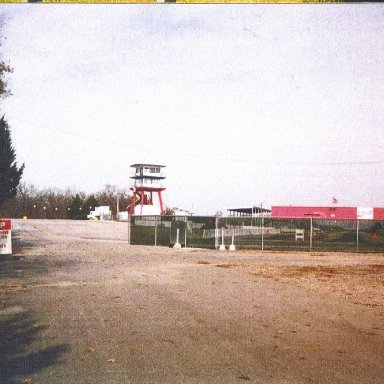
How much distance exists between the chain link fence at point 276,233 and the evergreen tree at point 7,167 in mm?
14869

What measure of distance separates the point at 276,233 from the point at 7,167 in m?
21.7

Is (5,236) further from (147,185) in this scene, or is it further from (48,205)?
(48,205)

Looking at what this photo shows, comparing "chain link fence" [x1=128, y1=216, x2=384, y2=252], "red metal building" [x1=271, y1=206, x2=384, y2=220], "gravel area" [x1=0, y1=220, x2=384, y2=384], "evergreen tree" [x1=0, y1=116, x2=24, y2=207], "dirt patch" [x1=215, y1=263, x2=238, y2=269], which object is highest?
"evergreen tree" [x1=0, y1=116, x2=24, y2=207]

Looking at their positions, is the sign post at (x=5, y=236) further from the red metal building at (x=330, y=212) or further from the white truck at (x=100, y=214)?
the white truck at (x=100, y=214)

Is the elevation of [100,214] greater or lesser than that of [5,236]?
greater

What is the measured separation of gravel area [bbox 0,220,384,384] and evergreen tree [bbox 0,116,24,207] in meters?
22.9

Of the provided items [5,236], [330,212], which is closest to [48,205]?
[330,212]

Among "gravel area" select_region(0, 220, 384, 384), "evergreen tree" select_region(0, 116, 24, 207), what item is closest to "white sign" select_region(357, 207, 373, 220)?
"evergreen tree" select_region(0, 116, 24, 207)

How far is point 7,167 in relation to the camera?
38.7 m

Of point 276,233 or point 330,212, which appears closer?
point 276,233

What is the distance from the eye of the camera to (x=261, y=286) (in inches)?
525

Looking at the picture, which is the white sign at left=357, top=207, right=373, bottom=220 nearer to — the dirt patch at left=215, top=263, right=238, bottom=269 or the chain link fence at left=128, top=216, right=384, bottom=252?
the chain link fence at left=128, top=216, right=384, bottom=252

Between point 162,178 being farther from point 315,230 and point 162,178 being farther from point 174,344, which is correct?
point 174,344

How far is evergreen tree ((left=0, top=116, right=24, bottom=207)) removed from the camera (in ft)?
122
